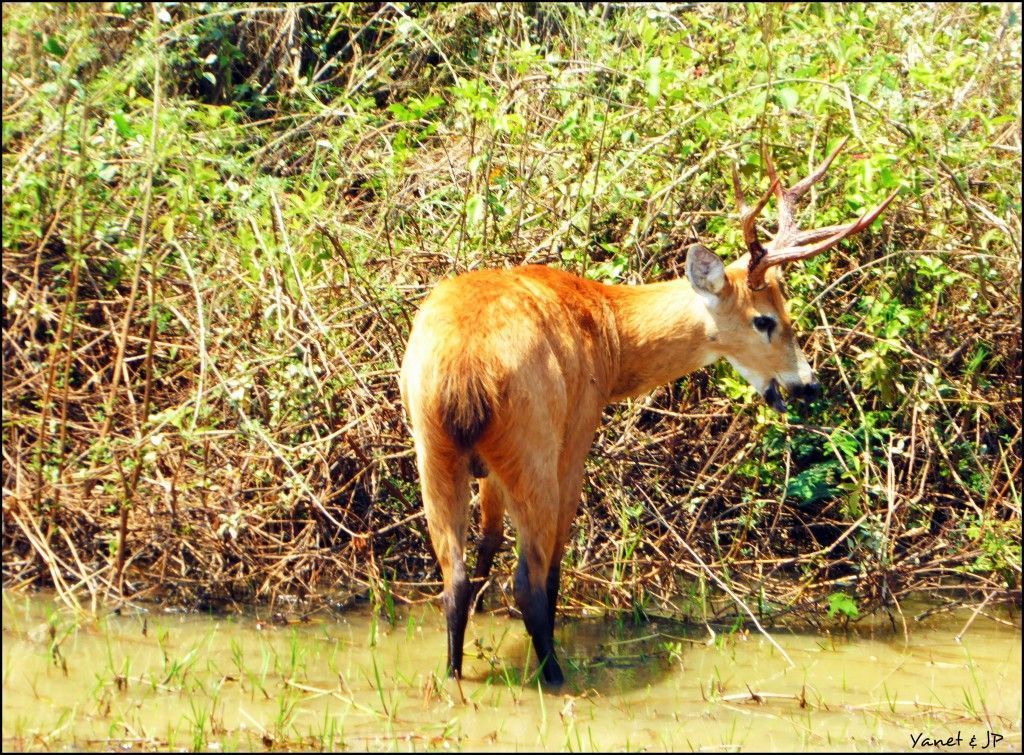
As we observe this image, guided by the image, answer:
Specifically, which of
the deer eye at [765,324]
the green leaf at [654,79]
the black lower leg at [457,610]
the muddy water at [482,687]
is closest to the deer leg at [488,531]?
the muddy water at [482,687]

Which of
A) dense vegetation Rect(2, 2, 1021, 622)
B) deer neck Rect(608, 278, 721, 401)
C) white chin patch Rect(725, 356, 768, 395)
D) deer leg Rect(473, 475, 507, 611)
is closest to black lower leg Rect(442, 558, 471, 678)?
deer leg Rect(473, 475, 507, 611)

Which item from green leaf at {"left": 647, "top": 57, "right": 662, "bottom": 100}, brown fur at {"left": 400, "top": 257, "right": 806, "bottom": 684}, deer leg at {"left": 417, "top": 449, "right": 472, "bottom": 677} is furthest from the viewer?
green leaf at {"left": 647, "top": 57, "right": 662, "bottom": 100}

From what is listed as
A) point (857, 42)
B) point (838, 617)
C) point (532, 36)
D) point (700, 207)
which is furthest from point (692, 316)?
point (532, 36)

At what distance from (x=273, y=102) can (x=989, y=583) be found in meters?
6.05

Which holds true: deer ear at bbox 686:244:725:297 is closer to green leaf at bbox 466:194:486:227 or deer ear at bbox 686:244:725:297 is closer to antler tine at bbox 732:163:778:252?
antler tine at bbox 732:163:778:252

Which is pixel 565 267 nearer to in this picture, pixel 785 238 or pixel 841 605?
pixel 785 238

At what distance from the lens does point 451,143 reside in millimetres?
8367

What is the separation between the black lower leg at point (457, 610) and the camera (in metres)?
5.16

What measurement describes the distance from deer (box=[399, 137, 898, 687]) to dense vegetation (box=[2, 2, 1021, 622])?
0.49 metres

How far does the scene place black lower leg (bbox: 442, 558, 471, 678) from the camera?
5.16 metres

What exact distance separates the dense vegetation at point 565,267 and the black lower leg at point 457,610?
3.35ft

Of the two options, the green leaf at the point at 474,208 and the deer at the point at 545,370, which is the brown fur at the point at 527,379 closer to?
the deer at the point at 545,370

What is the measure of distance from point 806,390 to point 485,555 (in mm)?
1793

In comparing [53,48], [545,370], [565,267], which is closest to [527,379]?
[545,370]
